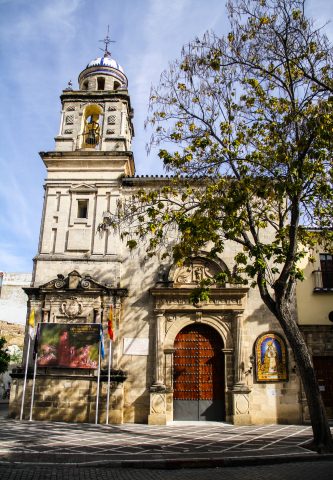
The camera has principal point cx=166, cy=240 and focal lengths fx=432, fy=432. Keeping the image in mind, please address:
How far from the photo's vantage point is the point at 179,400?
13.8 m

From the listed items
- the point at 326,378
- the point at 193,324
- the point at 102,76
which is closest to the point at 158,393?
the point at 193,324

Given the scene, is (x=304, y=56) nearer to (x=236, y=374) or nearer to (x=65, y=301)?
(x=236, y=374)

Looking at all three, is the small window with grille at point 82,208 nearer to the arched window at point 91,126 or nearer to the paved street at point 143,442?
the arched window at point 91,126

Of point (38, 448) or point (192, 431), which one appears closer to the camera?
point (38, 448)

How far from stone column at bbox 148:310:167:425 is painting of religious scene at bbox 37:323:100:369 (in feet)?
6.40

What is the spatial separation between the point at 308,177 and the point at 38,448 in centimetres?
787

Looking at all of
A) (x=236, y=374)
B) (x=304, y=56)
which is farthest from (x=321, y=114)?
(x=236, y=374)

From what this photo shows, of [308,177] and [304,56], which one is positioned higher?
[304,56]

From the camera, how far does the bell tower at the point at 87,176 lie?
1522 centimetres

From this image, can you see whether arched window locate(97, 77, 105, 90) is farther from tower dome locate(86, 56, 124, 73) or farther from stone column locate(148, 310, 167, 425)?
stone column locate(148, 310, 167, 425)

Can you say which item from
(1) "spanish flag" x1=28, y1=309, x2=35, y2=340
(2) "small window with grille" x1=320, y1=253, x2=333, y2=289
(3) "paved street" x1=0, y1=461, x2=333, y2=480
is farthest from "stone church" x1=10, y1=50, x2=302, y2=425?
(3) "paved street" x1=0, y1=461, x2=333, y2=480

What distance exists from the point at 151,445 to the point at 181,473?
7.15 ft

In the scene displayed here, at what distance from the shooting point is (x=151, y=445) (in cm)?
926

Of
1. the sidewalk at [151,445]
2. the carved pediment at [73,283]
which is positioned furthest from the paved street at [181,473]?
the carved pediment at [73,283]
